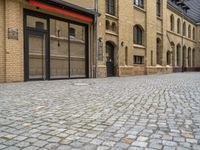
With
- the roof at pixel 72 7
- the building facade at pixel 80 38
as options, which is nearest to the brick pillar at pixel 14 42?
the building facade at pixel 80 38

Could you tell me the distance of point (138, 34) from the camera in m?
24.4

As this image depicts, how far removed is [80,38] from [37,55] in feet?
13.1

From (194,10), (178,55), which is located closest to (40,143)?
(178,55)

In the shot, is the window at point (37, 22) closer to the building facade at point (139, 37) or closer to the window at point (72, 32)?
the window at point (72, 32)

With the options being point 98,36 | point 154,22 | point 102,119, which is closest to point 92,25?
point 98,36

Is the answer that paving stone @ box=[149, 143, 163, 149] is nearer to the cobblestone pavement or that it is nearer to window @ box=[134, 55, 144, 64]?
the cobblestone pavement

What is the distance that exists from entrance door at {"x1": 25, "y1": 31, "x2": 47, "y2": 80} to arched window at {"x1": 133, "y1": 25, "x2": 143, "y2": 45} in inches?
433

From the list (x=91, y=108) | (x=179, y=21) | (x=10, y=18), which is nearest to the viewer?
(x=91, y=108)

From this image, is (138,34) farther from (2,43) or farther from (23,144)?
(23,144)

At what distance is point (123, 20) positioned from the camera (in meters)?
21.0

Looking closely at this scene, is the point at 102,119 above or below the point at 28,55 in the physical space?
below

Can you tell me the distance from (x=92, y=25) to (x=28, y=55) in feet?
19.1

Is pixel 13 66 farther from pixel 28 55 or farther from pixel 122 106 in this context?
pixel 122 106

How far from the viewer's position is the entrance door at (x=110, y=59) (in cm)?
1993
